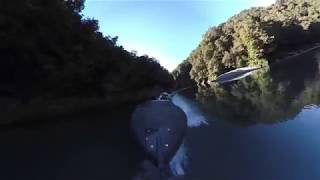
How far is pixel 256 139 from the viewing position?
18609 mm

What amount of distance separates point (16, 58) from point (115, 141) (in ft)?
23.4

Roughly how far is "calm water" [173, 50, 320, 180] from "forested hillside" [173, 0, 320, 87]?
35419 mm

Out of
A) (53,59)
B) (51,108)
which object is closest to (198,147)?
(51,108)

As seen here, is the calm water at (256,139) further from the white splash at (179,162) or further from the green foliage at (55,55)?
the green foliage at (55,55)

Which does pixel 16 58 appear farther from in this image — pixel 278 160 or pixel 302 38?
pixel 302 38

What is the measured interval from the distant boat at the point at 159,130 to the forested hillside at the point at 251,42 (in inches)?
1911

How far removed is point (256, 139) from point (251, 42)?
4804 centimetres

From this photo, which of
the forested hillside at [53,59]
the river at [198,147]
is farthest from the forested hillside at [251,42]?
the river at [198,147]

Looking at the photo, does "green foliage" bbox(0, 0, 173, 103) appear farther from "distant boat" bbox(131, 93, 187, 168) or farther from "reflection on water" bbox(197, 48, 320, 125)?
"distant boat" bbox(131, 93, 187, 168)

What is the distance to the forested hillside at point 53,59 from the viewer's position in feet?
75.9

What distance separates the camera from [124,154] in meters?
17.1

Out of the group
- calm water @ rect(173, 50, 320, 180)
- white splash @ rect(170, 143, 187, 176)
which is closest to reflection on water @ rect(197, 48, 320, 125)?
calm water @ rect(173, 50, 320, 180)

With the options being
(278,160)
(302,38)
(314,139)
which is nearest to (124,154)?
(278,160)

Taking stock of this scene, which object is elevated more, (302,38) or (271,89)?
(302,38)
